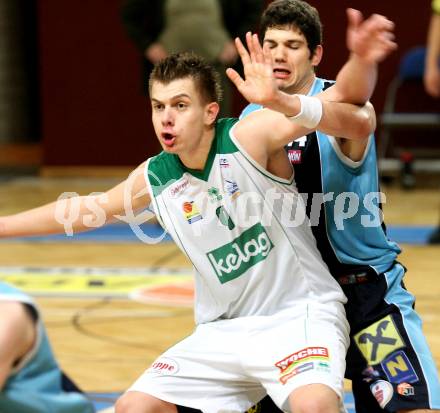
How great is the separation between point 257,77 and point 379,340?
1.13 meters

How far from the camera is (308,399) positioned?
145 inches

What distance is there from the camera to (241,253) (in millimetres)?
4039

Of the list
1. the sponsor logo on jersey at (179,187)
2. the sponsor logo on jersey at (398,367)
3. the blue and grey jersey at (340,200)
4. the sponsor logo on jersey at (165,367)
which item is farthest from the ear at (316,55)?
the sponsor logo on jersey at (165,367)

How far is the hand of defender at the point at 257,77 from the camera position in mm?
3656

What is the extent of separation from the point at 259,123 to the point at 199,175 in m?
0.30

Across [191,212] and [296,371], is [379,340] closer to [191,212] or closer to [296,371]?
[296,371]

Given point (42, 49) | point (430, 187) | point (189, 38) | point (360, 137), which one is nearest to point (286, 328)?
point (360, 137)

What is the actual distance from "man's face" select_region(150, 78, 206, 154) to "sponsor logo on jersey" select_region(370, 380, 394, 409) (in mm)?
1112

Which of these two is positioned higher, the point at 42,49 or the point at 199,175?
the point at 199,175

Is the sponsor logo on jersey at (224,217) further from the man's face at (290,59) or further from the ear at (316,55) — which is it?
the ear at (316,55)

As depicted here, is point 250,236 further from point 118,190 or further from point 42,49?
point 42,49

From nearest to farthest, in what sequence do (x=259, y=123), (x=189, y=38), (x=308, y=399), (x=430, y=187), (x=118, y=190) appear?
(x=308, y=399)
(x=259, y=123)
(x=118, y=190)
(x=189, y=38)
(x=430, y=187)

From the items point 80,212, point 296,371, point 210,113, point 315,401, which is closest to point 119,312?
point 80,212

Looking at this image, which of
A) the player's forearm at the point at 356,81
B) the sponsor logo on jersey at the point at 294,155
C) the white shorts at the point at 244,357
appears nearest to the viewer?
the player's forearm at the point at 356,81
